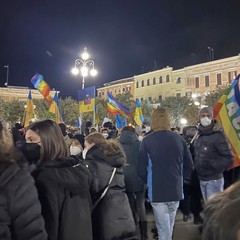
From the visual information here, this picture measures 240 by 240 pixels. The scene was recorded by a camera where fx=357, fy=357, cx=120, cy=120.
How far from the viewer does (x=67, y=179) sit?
2.66m

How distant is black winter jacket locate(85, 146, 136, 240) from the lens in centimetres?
313

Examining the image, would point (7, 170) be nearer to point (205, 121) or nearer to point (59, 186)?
point (59, 186)

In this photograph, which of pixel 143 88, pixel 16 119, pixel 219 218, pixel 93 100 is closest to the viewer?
pixel 219 218

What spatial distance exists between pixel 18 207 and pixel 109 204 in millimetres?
1134

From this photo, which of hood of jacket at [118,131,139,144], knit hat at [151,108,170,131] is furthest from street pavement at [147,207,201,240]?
knit hat at [151,108,170,131]

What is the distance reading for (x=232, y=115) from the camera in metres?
5.64

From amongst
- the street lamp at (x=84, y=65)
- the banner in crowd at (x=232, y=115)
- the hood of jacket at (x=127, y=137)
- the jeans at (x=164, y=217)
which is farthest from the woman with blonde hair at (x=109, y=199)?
the street lamp at (x=84, y=65)

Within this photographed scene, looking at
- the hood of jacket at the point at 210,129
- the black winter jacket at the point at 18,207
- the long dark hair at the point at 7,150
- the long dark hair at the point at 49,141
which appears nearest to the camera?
the black winter jacket at the point at 18,207

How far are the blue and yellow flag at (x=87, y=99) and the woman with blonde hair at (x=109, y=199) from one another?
300 inches

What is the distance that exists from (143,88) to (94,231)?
67.8 meters

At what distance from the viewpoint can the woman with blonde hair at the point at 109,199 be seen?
3133 millimetres

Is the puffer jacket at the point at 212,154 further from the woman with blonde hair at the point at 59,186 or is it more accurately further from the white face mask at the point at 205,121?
the woman with blonde hair at the point at 59,186

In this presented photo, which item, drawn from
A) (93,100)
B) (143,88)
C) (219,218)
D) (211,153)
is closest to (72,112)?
(143,88)

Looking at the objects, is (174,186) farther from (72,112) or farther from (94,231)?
(72,112)
